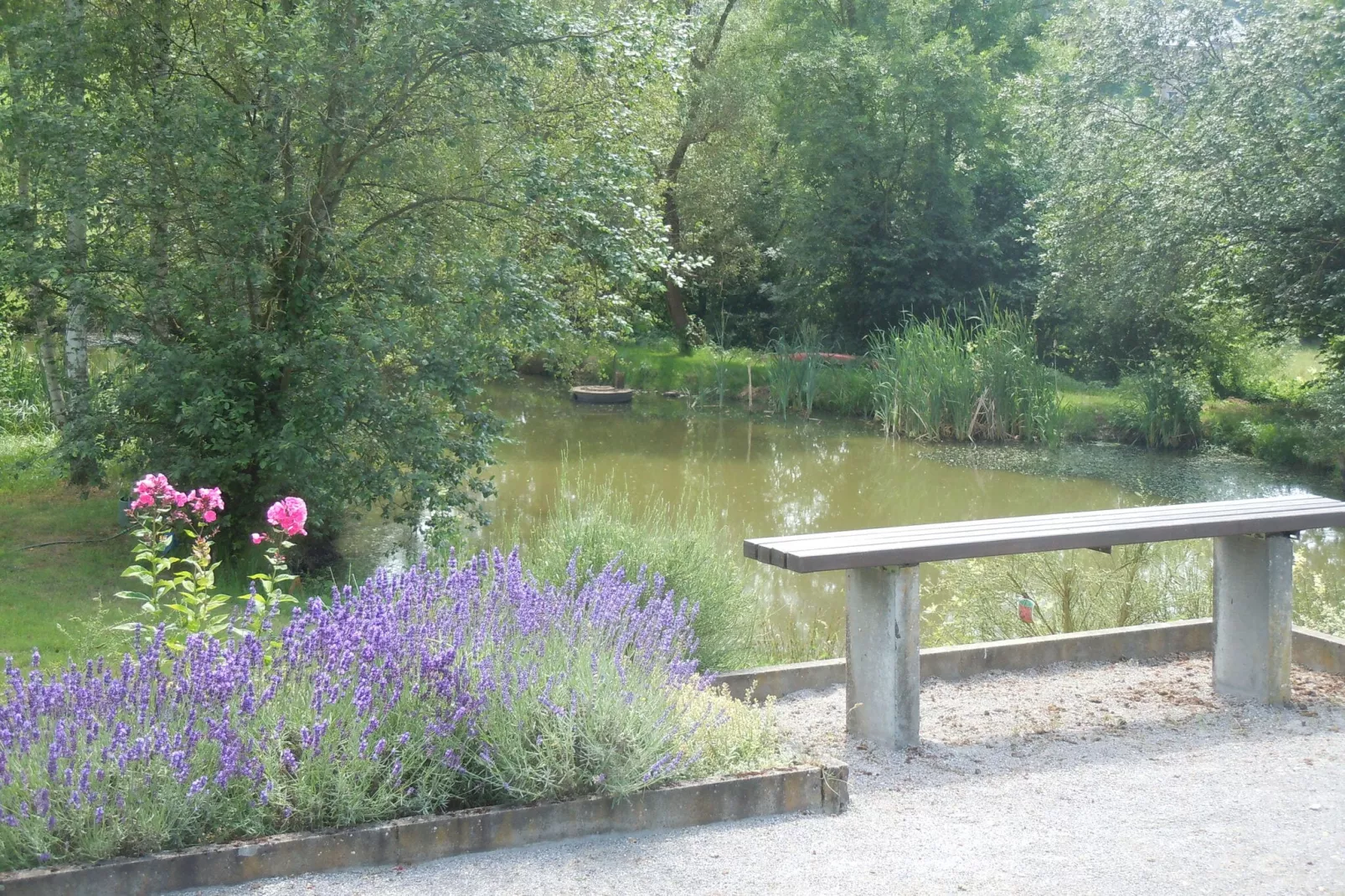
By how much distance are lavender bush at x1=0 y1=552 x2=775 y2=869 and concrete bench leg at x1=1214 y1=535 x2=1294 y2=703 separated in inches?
89.0

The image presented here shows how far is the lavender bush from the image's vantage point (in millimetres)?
3240

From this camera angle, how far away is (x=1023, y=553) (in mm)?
4969

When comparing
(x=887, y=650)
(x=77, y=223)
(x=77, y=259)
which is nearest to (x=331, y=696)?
(x=887, y=650)

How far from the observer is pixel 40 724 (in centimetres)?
348

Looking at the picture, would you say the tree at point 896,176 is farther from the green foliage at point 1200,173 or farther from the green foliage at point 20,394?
the green foliage at point 20,394

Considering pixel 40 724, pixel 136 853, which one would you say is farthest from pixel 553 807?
pixel 40 724

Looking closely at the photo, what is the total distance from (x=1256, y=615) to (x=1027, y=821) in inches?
73.9

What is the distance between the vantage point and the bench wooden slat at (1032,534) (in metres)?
4.38

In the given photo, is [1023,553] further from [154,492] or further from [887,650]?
[154,492]

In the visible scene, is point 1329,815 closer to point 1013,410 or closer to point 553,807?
point 553,807

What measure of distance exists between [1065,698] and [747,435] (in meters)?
15.0

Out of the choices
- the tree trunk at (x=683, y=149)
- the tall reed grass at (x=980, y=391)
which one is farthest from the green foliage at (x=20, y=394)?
the tree trunk at (x=683, y=149)

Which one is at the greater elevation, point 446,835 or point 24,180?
point 24,180

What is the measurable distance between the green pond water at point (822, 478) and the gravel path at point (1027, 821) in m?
4.91
